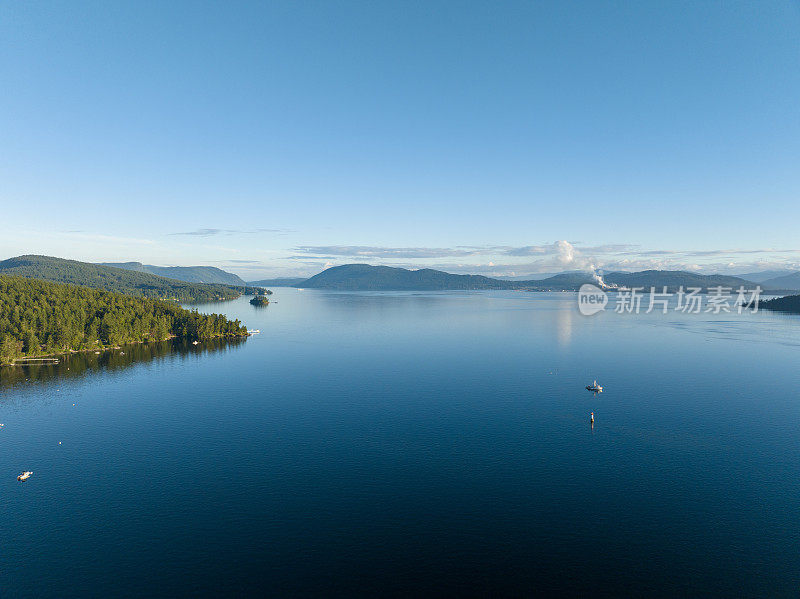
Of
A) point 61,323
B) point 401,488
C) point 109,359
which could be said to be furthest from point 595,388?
point 61,323

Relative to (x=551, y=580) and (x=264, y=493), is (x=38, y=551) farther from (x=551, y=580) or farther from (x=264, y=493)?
(x=551, y=580)

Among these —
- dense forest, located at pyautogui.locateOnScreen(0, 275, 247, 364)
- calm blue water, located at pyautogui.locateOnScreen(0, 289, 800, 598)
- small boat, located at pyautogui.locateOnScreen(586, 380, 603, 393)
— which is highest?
dense forest, located at pyautogui.locateOnScreen(0, 275, 247, 364)

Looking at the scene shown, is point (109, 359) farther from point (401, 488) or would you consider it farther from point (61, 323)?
point (401, 488)

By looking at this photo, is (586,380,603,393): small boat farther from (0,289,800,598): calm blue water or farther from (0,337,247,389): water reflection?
(0,337,247,389): water reflection

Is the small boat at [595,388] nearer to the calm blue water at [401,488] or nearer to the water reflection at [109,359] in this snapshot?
the calm blue water at [401,488]

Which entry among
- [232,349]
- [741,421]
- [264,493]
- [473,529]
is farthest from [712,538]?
[232,349]

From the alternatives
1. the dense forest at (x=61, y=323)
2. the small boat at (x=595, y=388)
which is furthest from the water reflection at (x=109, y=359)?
the small boat at (x=595, y=388)

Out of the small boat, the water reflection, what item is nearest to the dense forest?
the water reflection
